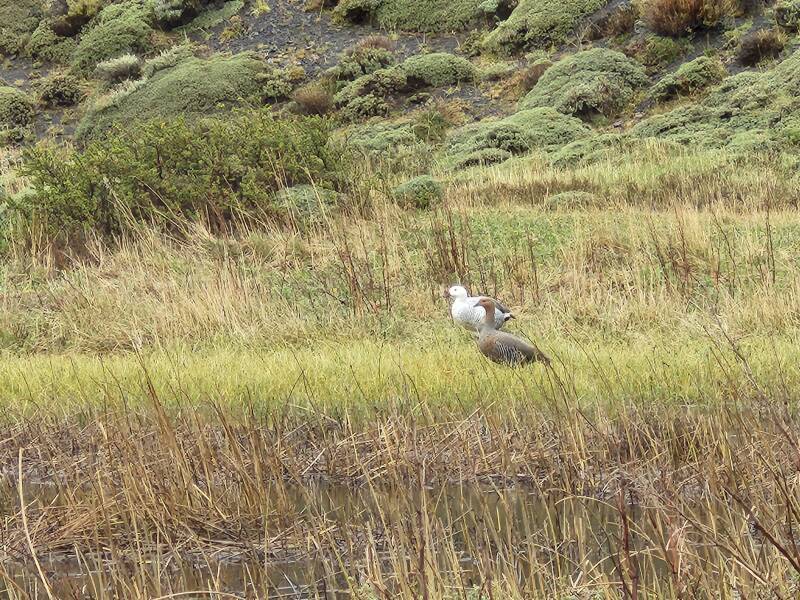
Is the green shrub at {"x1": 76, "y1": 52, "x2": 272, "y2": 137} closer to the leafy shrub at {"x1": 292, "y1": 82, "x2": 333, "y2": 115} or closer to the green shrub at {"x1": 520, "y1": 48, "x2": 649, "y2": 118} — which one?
the leafy shrub at {"x1": 292, "y1": 82, "x2": 333, "y2": 115}

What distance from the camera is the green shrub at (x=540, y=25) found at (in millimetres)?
24734

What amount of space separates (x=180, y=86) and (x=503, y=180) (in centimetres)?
1328

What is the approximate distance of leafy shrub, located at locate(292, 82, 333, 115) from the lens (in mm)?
24281

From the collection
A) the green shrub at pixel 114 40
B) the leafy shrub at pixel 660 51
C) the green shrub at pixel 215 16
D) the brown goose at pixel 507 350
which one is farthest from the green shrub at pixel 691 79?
the green shrub at pixel 114 40

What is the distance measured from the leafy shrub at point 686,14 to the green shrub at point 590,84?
4.46ft

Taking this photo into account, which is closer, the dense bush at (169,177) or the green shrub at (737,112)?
the dense bush at (169,177)

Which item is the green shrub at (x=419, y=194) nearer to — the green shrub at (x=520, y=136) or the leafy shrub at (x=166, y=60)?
the green shrub at (x=520, y=136)

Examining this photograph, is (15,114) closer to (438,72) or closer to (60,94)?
(60,94)

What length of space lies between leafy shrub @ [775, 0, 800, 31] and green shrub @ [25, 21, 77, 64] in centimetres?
2200

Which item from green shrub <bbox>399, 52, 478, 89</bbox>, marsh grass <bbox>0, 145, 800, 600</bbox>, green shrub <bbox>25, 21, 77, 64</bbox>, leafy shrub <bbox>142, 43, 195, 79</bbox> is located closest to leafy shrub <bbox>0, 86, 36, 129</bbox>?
leafy shrub <bbox>142, 43, 195, 79</bbox>

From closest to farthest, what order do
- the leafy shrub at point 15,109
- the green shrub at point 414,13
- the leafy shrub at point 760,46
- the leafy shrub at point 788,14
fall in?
1. the leafy shrub at point 760,46
2. the leafy shrub at point 788,14
3. the leafy shrub at point 15,109
4. the green shrub at point 414,13

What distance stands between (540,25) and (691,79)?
6689mm

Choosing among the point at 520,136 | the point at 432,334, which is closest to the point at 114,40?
the point at 520,136

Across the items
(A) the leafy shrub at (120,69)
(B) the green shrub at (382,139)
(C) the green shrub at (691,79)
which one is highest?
(A) the leafy shrub at (120,69)
